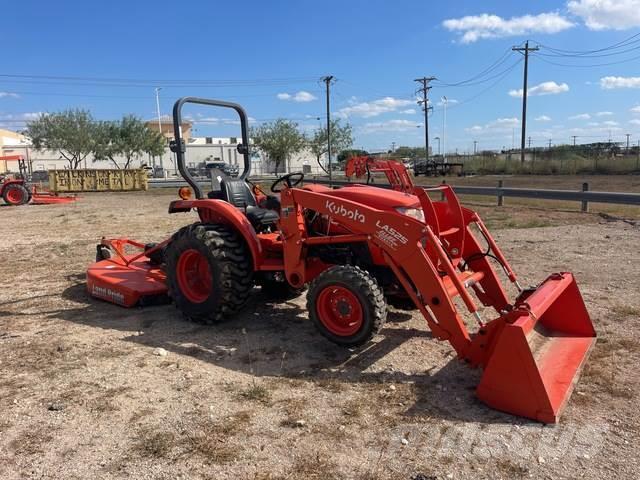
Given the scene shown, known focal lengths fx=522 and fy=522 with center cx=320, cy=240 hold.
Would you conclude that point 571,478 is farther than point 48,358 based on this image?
No

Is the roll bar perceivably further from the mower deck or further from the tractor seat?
the mower deck

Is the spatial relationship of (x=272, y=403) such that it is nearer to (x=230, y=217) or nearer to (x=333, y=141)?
(x=230, y=217)

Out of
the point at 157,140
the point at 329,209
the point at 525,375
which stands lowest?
the point at 525,375

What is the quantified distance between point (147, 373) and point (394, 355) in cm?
203

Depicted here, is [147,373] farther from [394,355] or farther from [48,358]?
[394,355]

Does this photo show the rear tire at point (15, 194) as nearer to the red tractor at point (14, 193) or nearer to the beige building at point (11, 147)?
the red tractor at point (14, 193)

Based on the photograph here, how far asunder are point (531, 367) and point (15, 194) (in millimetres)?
23297

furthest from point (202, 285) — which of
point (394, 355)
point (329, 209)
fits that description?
point (394, 355)

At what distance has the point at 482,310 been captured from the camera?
559cm

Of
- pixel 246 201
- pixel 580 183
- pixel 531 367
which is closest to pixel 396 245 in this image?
pixel 531 367

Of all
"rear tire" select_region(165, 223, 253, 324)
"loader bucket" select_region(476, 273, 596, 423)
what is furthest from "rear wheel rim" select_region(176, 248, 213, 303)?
"loader bucket" select_region(476, 273, 596, 423)

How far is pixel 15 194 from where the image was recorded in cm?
2170

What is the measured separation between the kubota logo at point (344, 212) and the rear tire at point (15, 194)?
21308 mm

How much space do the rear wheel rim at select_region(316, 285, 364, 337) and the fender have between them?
98 cm
